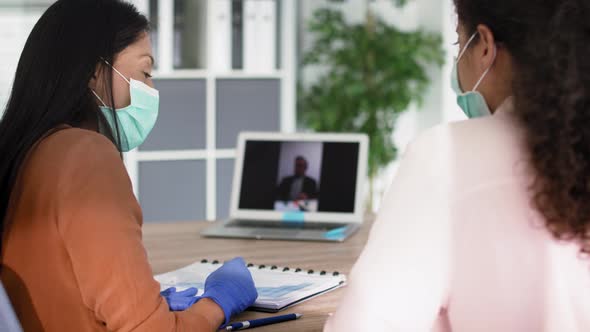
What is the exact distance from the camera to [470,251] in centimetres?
104

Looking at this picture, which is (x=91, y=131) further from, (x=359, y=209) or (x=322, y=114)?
(x=322, y=114)

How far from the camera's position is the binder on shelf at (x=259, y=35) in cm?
412

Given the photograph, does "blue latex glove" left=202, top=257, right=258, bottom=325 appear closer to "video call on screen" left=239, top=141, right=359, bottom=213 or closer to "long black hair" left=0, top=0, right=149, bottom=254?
"long black hair" left=0, top=0, right=149, bottom=254

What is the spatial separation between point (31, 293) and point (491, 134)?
0.75 m

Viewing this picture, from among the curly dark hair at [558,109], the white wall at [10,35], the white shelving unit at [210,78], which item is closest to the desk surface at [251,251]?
the curly dark hair at [558,109]

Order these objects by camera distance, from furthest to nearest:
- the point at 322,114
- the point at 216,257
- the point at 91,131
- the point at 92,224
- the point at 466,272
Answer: the point at 322,114, the point at 216,257, the point at 91,131, the point at 92,224, the point at 466,272

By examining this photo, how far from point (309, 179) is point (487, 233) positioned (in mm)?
1344

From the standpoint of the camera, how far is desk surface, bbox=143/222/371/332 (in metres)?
1.95

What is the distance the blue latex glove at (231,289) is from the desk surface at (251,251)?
7.3 inches

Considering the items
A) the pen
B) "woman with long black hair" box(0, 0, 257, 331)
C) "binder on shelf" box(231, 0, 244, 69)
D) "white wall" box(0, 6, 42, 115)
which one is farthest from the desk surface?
"binder on shelf" box(231, 0, 244, 69)

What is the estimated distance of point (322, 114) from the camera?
461 centimetres

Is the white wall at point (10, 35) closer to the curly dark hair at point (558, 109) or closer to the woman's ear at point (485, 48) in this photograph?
the woman's ear at point (485, 48)

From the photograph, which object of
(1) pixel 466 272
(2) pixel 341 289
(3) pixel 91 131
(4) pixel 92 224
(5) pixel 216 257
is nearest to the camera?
(1) pixel 466 272

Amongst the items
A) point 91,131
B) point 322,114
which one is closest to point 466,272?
point 91,131
